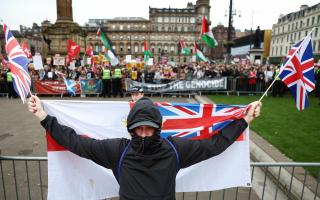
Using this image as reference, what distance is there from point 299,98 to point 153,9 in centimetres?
11218

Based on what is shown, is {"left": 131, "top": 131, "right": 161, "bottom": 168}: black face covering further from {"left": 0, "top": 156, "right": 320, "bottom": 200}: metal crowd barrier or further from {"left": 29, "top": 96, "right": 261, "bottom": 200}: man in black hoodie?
{"left": 0, "top": 156, "right": 320, "bottom": 200}: metal crowd barrier

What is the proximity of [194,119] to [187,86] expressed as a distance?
12.5 metres

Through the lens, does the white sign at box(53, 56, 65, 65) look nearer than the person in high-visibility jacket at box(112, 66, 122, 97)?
No

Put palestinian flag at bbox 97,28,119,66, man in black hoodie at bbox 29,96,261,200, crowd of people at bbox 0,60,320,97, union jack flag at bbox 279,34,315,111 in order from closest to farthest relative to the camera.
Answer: man in black hoodie at bbox 29,96,261,200 < union jack flag at bbox 279,34,315,111 < crowd of people at bbox 0,60,320,97 < palestinian flag at bbox 97,28,119,66

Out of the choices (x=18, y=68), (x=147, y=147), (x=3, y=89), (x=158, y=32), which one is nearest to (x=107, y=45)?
(x=3, y=89)

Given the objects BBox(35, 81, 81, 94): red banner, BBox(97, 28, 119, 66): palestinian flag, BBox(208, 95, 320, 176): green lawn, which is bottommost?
BBox(208, 95, 320, 176): green lawn

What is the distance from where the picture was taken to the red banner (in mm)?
15586

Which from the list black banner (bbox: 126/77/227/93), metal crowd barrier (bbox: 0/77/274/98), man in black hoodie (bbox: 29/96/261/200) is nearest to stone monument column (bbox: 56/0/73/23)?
metal crowd barrier (bbox: 0/77/274/98)

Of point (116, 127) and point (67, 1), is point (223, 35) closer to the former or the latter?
point (67, 1)

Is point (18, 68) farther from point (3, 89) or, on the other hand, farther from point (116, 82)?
point (3, 89)

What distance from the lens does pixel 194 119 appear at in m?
3.08

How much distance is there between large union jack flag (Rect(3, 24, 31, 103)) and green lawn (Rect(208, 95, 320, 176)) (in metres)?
5.11

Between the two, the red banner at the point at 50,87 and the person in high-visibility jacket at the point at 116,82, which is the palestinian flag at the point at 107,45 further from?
the red banner at the point at 50,87

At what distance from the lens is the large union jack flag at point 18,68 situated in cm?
280
